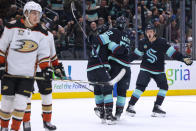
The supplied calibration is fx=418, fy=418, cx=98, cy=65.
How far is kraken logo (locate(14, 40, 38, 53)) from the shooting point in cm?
367

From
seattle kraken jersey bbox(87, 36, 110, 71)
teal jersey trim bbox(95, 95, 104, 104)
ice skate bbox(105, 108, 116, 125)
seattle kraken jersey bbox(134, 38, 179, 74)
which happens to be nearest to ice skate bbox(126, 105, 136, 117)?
seattle kraken jersey bbox(134, 38, 179, 74)

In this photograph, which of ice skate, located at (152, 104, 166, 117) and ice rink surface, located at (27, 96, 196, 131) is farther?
ice skate, located at (152, 104, 166, 117)

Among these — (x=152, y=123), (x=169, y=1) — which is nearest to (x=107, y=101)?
(x=152, y=123)

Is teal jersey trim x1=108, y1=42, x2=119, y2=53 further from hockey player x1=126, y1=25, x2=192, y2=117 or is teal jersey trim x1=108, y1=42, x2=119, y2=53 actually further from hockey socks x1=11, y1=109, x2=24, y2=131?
hockey socks x1=11, y1=109, x2=24, y2=131

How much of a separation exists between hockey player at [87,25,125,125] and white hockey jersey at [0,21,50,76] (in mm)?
1390

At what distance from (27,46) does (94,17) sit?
244 inches

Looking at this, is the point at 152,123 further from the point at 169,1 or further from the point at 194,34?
the point at 169,1

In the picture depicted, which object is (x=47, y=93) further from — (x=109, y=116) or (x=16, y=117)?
(x=109, y=116)

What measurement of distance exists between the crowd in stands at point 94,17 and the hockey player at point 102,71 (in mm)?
3384

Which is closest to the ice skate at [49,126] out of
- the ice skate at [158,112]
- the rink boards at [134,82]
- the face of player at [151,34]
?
the ice skate at [158,112]

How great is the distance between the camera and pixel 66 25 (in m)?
9.50

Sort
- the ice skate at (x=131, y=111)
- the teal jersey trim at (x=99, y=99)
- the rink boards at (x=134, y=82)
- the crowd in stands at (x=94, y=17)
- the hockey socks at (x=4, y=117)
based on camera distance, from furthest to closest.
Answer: the crowd in stands at (x=94, y=17), the rink boards at (x=134, y=82), the ice skate at (x=131, y=111), the teal jersey trim at (x=99, y=99), the hockey socks at (x=4, y=117)

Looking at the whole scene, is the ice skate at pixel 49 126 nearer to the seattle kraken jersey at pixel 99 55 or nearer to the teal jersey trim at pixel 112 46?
the seattle kraken jersey at pixel 99 55

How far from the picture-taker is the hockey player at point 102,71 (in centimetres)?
498
